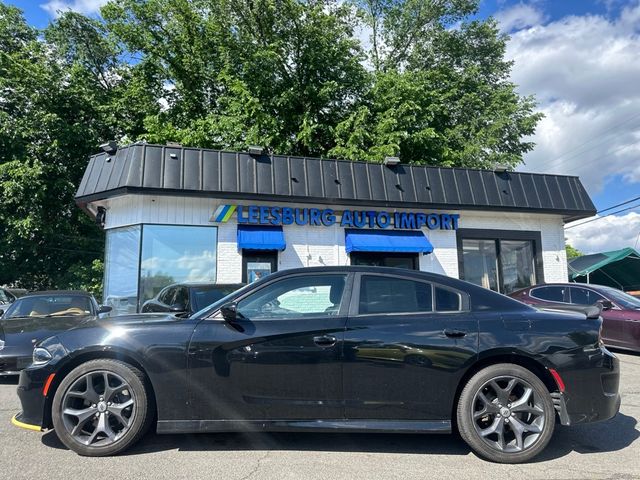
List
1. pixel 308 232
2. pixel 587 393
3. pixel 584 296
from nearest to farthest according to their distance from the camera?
pixel 587 393 → pixel 584 296 → pixel 308 232

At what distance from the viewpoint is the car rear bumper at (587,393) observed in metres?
3.73

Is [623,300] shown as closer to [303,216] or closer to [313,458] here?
[303,216]

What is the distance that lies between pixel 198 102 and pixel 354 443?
2274 cm

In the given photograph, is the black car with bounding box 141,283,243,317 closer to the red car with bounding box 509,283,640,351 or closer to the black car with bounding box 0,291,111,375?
the black car with bounding box 0,291,111,375

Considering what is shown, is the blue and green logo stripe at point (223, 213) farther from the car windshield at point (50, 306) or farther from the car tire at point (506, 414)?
the car tire at point (506, 414)

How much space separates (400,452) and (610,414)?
1806 millimetres

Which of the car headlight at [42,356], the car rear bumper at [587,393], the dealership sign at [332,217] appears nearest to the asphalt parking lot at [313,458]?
the car rear bumper at [587,393]

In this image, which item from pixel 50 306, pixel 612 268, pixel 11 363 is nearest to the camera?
pixel 11 363


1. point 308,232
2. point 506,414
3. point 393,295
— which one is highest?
point 308,232

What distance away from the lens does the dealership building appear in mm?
10648

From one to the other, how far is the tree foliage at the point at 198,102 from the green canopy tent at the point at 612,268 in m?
6.56

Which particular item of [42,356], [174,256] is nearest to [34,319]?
[174,256]

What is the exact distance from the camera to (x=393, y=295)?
3.99 meters

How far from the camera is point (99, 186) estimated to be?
1066 cm
